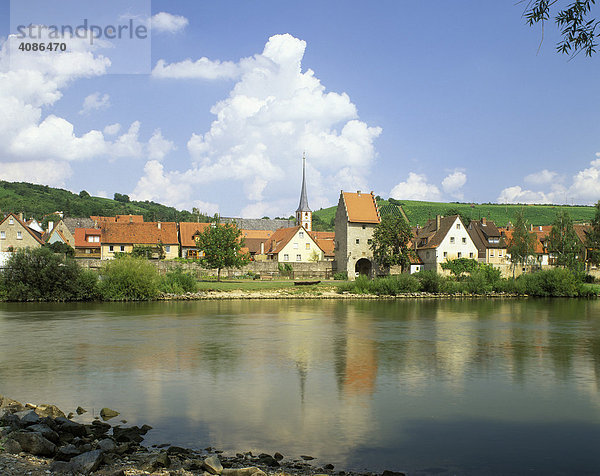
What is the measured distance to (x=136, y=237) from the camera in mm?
74688

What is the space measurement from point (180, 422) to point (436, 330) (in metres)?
19.6

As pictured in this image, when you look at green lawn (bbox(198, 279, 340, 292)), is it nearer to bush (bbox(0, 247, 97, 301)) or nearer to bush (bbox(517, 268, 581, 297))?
bush (bbox(0, 247, 97, 301))

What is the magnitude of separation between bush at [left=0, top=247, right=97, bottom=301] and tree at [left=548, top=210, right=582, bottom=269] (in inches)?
1989

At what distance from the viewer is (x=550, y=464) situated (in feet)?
33.9

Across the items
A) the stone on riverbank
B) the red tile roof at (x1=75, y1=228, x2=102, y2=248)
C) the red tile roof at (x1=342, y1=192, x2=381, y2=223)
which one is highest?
the red tile roof at (x1=342, y1=192, x2=381, y2=223)

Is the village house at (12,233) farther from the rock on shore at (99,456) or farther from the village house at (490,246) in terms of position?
the rock on shore at (99,456)

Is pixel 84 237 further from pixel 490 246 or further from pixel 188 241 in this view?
pixel 490 246

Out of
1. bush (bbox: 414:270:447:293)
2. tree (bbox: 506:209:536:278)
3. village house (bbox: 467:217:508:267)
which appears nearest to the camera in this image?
bush (bbox: 414:270:447:293)

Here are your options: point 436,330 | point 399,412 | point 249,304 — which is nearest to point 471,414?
point 399,412

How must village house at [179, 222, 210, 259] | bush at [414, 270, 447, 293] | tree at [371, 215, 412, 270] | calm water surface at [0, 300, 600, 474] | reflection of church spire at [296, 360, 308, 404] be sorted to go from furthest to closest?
1. village house at [179, 222, 210, 259]
2. tree at [371, 215, 412, 270]
3. bush at [414, 270, 447, 293]
4. reflection of church spire at [296, 360, 308, 404]
5. calm water surface at [0, 300, 600, 474]

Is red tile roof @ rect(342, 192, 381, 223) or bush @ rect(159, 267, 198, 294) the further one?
red tile roof @ rect(342, 192, 381, 223)

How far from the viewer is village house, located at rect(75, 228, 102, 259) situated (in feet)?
238

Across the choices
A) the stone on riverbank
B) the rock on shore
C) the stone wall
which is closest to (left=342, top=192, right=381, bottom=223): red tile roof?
the stone wall

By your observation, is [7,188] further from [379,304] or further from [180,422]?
[180,422]
